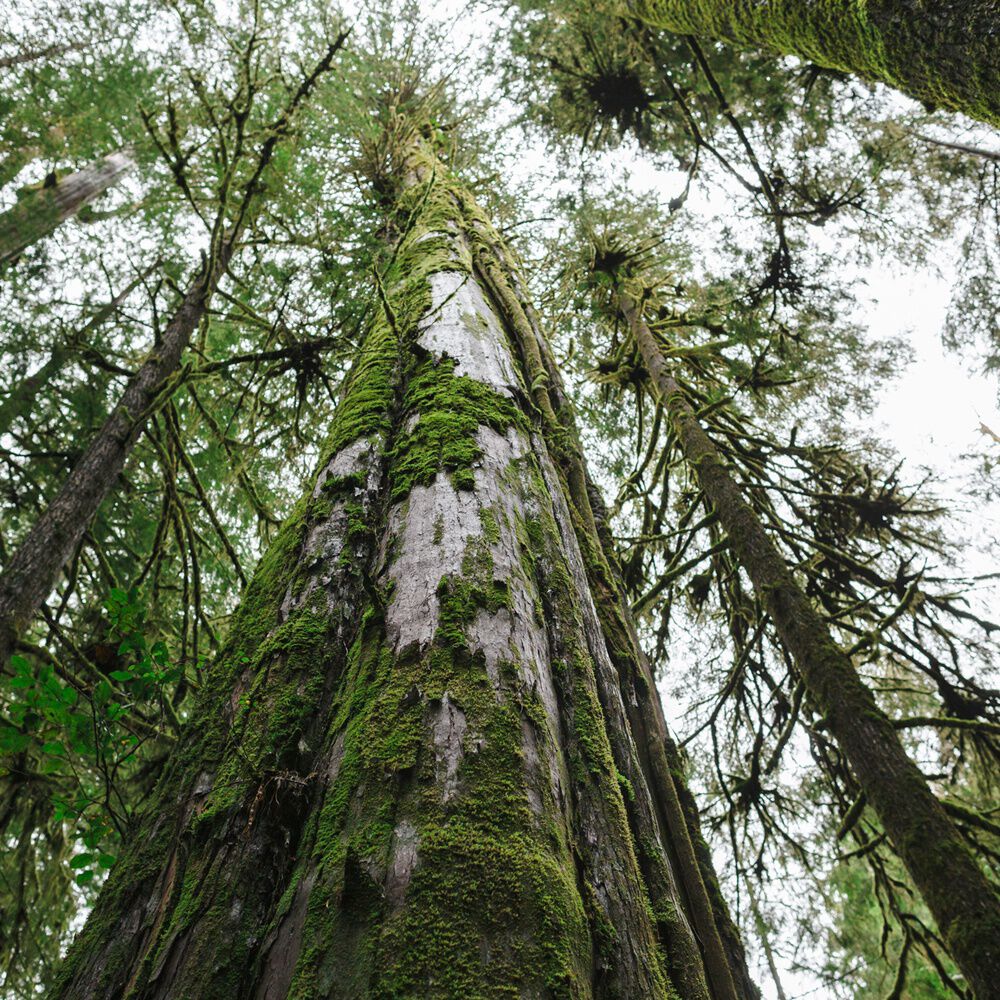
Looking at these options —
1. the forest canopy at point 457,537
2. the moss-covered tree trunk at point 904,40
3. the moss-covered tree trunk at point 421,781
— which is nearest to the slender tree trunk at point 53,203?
the forest canopy at point 457,537

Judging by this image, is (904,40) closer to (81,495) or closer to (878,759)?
(878,759)

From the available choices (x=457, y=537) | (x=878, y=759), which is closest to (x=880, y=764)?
(x=878, y=759)

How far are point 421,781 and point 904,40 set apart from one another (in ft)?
11.3

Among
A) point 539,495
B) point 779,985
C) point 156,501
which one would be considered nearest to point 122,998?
point 539,495

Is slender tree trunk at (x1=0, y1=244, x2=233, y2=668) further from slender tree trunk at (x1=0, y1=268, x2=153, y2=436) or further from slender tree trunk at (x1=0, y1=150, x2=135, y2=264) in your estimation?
slender tree trunk at (x1=0, y1=150, x2=135, y2=264)

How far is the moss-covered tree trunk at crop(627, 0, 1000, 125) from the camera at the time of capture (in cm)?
226

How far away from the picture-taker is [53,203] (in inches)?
211

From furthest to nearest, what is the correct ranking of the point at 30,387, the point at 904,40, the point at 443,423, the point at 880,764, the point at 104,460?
the point at 30,387 < the point at 104,460 < the point at 880,764 < the point at 904,40 < the point at 443,423

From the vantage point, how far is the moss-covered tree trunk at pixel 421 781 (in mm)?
867

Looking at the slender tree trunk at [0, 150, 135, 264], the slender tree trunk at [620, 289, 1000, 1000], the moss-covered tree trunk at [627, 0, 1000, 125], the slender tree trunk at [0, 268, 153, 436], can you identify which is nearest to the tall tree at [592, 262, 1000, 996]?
the slender tree trunk at [620, 289, 1000, 1000]

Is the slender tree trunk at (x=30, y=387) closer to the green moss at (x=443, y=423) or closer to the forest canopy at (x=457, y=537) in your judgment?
the forest canopy at (x=457, y=537)

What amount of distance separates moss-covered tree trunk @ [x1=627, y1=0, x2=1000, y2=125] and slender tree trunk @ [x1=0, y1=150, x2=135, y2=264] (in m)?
5.48

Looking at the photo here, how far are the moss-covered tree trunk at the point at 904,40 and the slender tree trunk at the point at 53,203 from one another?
18.0 ft

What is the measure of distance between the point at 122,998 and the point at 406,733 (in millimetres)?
593
